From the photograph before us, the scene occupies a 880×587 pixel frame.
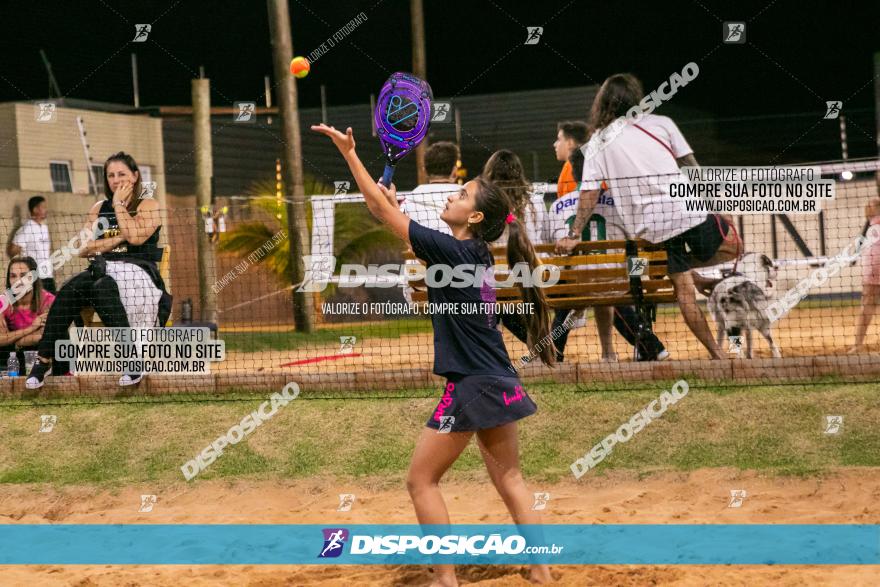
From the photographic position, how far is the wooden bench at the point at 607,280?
8547mm

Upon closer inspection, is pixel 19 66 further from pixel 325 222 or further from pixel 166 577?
pixel 166 577

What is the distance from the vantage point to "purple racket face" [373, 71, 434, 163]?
5.26 m

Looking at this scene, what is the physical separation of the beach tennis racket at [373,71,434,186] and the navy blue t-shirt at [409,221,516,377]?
1.81 ft

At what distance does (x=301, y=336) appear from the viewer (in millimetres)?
13477

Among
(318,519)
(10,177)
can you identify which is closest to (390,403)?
(318,519)

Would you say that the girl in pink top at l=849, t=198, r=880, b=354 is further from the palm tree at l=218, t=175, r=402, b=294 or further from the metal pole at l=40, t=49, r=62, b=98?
the metal pole at l=40, t=49, r=62, b=98

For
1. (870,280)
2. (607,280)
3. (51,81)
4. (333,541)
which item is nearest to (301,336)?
(607,280)

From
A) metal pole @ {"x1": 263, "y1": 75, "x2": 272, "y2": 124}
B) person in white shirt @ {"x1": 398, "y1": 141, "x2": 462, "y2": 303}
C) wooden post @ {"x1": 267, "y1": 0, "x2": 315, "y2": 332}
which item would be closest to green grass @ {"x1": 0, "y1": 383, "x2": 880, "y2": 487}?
person in white shirt @ {"x1": 398, "y1": 141, "x2": 462, "y2": 303}

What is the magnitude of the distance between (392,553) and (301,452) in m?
2.17

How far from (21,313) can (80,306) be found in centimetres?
122

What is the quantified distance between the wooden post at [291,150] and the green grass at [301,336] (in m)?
0.48

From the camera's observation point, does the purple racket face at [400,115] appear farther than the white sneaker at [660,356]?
No

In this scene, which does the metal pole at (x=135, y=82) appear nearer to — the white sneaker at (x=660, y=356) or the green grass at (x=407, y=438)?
the green grass at (x=407, y=438)

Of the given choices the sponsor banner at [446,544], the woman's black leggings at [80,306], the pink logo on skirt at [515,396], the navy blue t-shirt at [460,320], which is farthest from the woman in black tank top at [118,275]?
the pink logo on skirt at [515,396]
